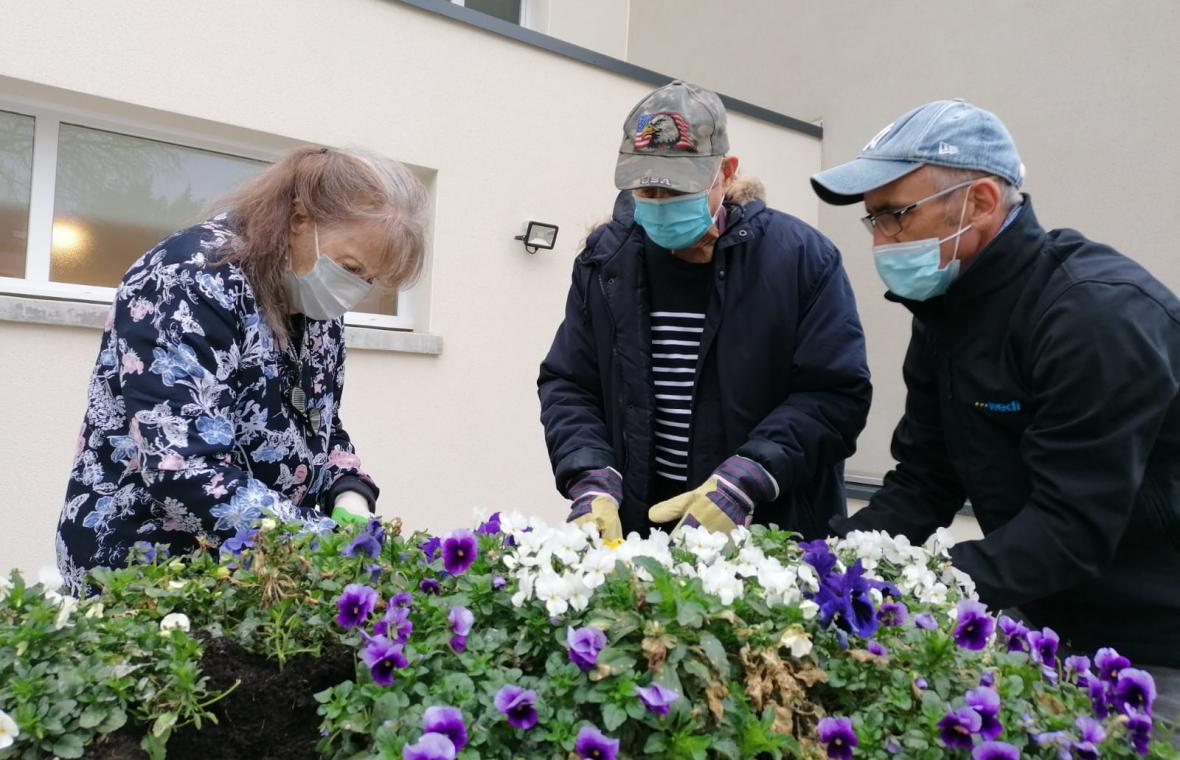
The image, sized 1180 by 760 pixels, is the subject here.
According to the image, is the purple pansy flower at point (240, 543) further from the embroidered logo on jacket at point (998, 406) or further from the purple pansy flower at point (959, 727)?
the embroidered logo on jacket at point (998, 406)

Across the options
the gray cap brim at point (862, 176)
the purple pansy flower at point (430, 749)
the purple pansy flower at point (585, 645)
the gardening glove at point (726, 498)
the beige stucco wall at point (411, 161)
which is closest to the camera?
the purple pansy flower at point (430, 749)

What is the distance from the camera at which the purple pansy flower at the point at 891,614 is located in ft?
4.40

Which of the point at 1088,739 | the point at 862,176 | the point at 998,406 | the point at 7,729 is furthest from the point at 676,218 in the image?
the point at 7,729

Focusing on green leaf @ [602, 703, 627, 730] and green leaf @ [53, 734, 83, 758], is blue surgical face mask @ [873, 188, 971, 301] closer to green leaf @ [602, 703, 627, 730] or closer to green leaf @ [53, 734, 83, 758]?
green leaf @ [602, 703, 627, 730]

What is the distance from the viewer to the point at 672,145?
6.99ft

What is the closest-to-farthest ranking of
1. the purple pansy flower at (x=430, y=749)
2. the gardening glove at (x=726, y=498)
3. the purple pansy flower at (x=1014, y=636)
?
the purple pansy flower at (x=430, y=749) < the purple pansy flower at (x=1014, y=636) < the gardening glove at (x=726, y=498)

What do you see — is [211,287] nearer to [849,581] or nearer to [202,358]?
[202,358]

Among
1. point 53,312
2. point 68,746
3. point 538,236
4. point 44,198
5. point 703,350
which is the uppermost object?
point 538,236

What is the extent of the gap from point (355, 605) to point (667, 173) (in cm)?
Answer: 133

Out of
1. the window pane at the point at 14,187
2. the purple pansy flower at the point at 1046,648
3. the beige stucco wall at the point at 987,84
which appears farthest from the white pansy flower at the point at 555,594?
the beige stucco wall at the point at 987,84

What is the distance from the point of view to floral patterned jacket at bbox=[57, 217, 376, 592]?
1.75 m

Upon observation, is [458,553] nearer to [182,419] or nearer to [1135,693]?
[182,419]

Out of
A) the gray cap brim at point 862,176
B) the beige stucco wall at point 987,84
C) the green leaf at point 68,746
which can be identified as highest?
the beige stucco wall at point 987,84

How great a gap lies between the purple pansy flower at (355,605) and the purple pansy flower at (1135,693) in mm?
1096
